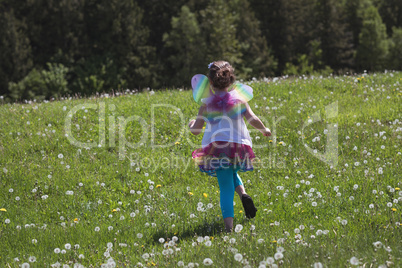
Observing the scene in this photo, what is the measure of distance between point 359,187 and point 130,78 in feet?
111

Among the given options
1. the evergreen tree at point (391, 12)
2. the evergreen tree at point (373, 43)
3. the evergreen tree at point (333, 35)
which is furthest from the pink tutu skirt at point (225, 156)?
the evergreen tree at point (391, 12)

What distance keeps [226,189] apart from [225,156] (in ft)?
1.26

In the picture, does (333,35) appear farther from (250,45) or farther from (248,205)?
(248,205)

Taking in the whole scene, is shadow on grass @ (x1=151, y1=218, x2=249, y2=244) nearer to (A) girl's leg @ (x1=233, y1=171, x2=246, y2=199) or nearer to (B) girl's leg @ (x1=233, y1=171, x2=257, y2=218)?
(B) girl's leg @ (x1=233, y1=171, x2=257, y2=218)

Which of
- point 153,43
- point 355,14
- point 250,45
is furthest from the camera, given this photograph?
point 355,14

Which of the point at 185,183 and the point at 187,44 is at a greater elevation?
the point at 187,44

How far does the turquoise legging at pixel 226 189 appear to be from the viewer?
537cm

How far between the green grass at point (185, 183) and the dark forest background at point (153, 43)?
2368 cm

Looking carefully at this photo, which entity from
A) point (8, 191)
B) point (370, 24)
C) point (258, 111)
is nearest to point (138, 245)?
point (8, 191)

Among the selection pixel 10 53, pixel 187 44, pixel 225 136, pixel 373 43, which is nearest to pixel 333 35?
pixel 373 43

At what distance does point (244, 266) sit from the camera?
12.8 ft

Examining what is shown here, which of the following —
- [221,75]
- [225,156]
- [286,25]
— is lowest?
[225,156]

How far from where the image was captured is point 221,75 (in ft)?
17.7

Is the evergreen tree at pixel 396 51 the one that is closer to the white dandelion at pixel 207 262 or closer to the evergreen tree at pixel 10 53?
the evergreen tree at pixel 10 53
